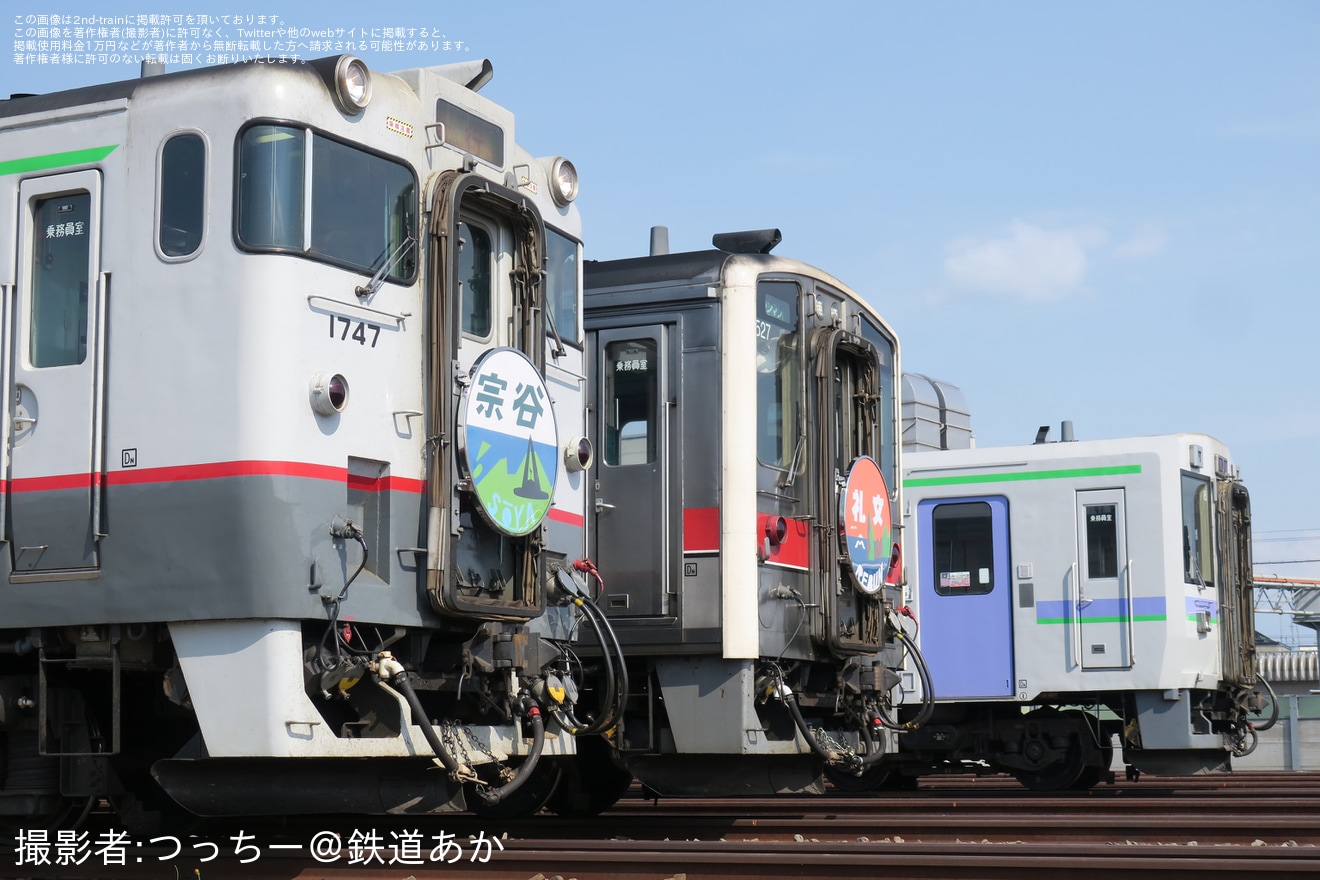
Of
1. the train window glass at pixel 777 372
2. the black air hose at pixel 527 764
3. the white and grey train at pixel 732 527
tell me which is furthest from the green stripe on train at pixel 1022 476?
the black air hose at pixel 527 764

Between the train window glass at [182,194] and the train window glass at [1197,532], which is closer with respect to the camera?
the train window glass at [182,194]

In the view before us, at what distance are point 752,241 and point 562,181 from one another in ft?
7.92

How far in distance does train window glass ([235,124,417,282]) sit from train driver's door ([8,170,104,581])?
0.82 metres

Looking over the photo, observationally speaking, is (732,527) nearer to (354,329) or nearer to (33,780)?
(354,329)

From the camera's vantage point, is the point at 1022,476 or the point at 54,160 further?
the point at 1022,476

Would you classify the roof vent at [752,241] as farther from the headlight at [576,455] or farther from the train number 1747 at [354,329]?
Answer: the train number 1747 at [354,329]

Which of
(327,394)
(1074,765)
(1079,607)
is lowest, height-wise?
(1074,765)

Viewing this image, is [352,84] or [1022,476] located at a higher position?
[352,84]

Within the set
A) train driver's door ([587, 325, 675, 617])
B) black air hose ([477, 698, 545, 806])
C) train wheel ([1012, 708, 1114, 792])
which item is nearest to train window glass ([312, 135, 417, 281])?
black air hose ([477, 698, 545, 806])

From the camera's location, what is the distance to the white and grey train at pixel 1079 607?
14.2m

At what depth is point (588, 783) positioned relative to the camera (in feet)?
36.0

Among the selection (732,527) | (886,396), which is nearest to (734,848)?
(732,527)

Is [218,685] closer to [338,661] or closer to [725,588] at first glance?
[338,661]

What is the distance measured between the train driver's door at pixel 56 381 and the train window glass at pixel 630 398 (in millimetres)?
3949
